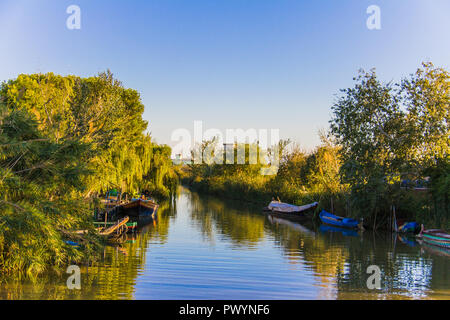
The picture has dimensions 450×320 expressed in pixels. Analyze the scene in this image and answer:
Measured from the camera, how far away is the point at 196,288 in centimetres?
1238

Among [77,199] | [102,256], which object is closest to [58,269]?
[77,199]

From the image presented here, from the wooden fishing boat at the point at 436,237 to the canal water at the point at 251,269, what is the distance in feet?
2.30

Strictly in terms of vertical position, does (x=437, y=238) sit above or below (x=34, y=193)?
below

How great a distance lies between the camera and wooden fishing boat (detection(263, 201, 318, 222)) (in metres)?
37.0

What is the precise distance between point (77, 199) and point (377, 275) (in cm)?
1034

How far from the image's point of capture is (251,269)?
1557cm

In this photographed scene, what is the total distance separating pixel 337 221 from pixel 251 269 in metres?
17.2

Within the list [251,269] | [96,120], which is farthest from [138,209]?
[251,269]

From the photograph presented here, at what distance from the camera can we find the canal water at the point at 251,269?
12.0 m

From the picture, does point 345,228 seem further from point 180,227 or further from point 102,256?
point 102,256

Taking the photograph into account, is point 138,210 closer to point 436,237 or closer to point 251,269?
point 251,269

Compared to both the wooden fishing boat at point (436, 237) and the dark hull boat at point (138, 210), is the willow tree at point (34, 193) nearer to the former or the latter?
the wooden fishing boat at point (436, 237)

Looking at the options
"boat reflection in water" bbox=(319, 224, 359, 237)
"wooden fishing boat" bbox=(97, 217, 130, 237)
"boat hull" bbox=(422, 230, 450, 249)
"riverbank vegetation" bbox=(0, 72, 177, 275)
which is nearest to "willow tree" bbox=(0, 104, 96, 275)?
"riverbank vegetation" bbox=(0, 72, 177, 275)

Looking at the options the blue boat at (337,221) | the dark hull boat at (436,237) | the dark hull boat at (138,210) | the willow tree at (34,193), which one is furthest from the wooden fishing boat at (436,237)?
the dark hull boat at (138,210)
